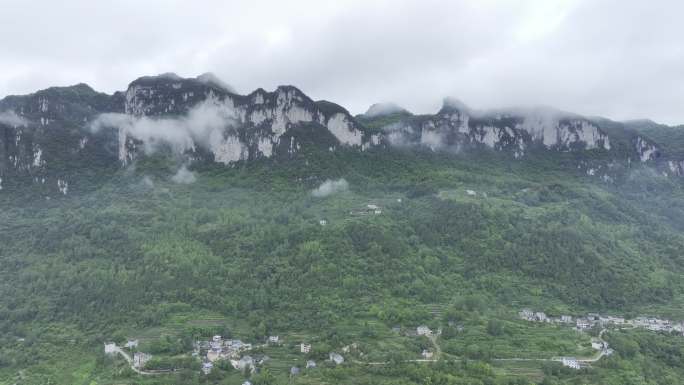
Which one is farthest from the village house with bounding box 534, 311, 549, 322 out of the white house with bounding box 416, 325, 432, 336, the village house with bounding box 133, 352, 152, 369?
the village house with bounding box 133, 352, 152, 369

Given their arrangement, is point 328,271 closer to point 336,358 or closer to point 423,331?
point 423,331

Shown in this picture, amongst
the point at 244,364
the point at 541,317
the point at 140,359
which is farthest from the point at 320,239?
the point at 140,359

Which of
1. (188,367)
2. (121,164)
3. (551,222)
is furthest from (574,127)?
(188,367)

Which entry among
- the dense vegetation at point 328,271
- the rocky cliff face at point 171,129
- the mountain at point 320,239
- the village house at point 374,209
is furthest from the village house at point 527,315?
the rocky cliff face at point 171,129

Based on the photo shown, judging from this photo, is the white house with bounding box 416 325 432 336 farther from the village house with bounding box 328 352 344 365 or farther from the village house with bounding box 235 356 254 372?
the village house with bounding box 235 356 254 372

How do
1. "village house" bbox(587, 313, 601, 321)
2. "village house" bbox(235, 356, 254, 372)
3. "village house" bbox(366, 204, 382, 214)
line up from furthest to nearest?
"village house" bbox(366, 204, 382, 214) < "village house" bbox(587, 313, 601, 321) < "village house" bbox(235, 356, 254, 372)
